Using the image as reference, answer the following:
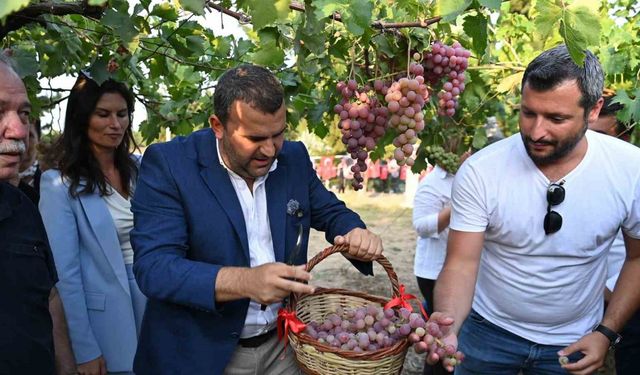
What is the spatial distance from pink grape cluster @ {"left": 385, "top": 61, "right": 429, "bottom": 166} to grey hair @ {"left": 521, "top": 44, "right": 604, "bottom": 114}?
42 centimetres

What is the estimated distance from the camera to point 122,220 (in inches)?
109

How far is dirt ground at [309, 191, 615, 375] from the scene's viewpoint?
7695 millimetres

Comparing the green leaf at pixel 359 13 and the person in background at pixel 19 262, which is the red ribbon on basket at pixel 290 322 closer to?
the person in background at pixel 19 262

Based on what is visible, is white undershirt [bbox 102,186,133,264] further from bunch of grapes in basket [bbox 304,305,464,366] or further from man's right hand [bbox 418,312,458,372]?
man's right hand [bbox 418,312,458,372]

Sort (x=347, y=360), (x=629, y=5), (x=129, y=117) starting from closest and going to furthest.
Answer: (x=347, y=360) → (x=129, y=117) → (x=629, y=5)

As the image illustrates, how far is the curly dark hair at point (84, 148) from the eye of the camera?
2.74 metres

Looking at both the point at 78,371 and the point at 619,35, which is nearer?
the point at 78,371

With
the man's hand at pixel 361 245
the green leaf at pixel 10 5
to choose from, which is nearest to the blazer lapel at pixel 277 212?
the man's hand at pixel 361 245

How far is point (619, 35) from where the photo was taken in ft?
12.5

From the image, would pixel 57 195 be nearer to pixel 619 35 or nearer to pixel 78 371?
pixel 78 371

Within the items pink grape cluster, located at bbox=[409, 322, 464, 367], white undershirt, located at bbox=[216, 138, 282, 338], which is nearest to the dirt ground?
pink grape cluster, located at bbox=[409, 322, 464, 367]

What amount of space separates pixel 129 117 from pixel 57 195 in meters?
0.70

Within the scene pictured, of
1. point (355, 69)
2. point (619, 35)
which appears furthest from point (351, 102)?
point (619, 35)

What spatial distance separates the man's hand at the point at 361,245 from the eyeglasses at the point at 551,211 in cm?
76
